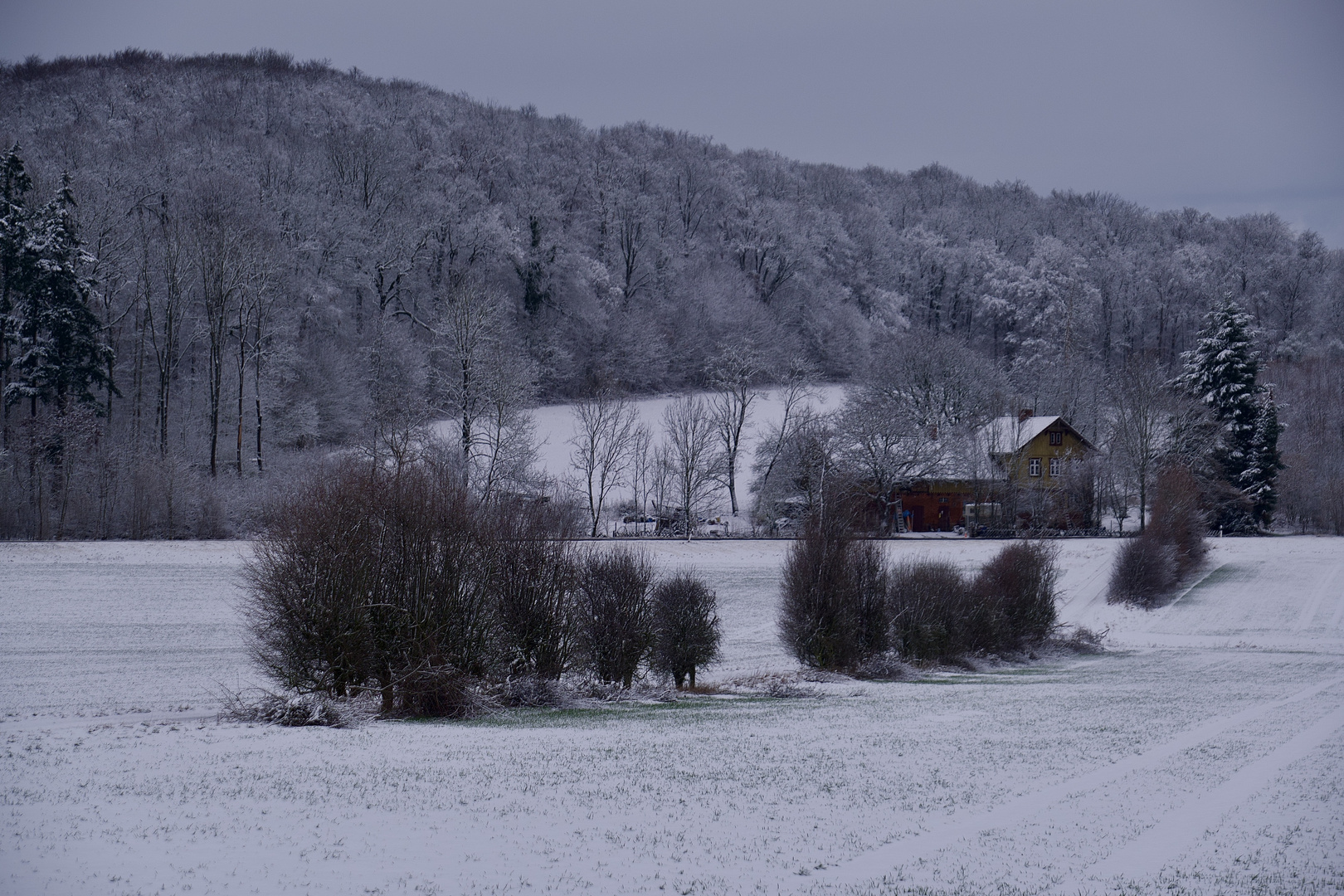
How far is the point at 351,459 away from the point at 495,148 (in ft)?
266

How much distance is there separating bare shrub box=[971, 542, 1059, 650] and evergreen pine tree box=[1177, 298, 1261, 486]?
3376 centimetres

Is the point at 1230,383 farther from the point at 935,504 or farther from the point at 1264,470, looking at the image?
the point at 935,504

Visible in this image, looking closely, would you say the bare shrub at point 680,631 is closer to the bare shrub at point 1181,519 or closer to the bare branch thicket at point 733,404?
the bare shrub at point 1181,519

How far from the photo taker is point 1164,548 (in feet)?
151

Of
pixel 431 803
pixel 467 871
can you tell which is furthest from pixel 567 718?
pixel 467 871

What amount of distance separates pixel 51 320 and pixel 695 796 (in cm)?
5080

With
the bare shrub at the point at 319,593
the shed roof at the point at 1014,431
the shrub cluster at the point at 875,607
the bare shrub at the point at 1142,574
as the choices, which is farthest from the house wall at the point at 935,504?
the bare shrub at the point at 319,593

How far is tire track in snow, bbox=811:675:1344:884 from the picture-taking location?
8805 mm

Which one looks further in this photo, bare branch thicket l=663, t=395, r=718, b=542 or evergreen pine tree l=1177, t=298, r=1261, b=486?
bare branch thicket l=663, t=395, r=718, b=542

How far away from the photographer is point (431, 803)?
405 inches

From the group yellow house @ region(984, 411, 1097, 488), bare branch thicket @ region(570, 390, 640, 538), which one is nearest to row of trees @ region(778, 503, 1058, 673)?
bare branch thicket @ region(570, 390, 640, 538)

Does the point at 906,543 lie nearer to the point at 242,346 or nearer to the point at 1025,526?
the point at 1025,526

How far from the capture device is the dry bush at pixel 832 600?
2886 centimetres

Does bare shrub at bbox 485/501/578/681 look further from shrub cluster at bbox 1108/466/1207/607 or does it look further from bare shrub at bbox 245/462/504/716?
shrub cluster at bbox 1108/466/1207/607
